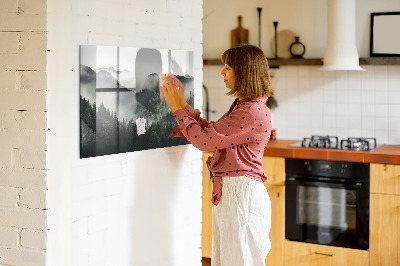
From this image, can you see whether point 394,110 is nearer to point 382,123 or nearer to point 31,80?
point 382,123

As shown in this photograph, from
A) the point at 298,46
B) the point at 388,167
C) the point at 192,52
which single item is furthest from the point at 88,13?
the point at 298,46

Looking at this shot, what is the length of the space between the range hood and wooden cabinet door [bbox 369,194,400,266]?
40.8 inches

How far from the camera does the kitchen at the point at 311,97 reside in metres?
4.46

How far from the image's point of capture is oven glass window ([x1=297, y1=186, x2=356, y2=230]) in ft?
14.1

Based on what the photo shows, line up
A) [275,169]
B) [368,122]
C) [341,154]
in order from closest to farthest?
[341,154]
[275,169]
[368,122]

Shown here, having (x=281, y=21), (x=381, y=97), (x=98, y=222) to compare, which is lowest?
(x=98, y=222)

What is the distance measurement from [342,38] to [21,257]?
10.1 feet

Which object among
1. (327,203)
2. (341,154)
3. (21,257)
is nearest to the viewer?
(21,257)

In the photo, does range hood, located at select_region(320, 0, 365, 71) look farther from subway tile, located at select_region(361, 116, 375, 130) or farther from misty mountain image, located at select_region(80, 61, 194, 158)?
misty mountain image, located at select_region(80, 61, 194, 158)

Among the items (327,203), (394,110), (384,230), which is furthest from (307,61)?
(384,230)

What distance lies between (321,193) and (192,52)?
5.72 ft

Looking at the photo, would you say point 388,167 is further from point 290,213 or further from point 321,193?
point 290,213

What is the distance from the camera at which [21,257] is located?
Result: 2416mm

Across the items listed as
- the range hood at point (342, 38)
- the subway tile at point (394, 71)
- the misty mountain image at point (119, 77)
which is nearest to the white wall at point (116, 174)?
the misty mountain image at point (119, 77)
